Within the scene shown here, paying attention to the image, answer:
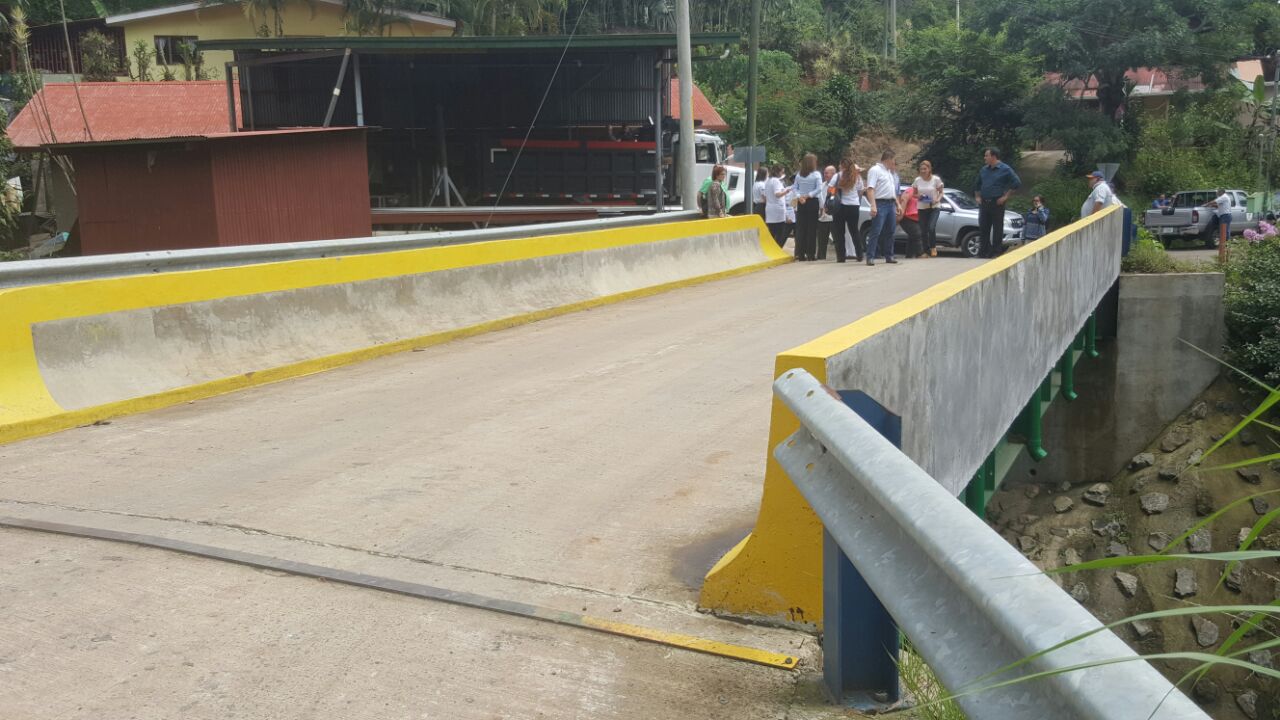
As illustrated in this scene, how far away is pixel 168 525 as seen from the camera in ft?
17.0

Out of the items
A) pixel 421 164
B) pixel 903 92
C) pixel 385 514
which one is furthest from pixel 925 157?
pixel 385 514

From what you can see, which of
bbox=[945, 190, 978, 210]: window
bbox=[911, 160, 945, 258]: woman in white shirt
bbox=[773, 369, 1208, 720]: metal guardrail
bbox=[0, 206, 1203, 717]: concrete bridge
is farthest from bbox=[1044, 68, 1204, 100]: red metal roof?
bbox=[773, 369, 1208, 720]: metal guardrail

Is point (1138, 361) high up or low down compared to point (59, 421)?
down

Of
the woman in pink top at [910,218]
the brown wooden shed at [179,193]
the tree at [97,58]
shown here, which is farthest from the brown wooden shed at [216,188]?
the tree at [97,58]

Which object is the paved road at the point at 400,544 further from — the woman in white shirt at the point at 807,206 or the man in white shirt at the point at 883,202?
the woman in white shirt at the point at 807,206

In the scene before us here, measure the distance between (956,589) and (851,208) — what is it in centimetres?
1719

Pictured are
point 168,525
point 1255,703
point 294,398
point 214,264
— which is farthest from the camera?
point 1255,703

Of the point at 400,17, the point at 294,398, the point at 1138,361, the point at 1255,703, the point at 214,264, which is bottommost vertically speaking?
the point at 1255,703

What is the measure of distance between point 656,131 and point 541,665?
73.5 feet

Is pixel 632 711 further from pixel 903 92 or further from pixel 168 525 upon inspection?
pixel 903 92

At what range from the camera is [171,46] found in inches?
1850

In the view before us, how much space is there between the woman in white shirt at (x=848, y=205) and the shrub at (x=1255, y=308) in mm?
5815

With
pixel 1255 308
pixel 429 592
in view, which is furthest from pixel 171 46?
pixel 429 592

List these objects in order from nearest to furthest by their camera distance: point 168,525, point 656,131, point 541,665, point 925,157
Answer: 1. point 541,665
2. point 168,525
3. point 656,131
4. point 925,157
